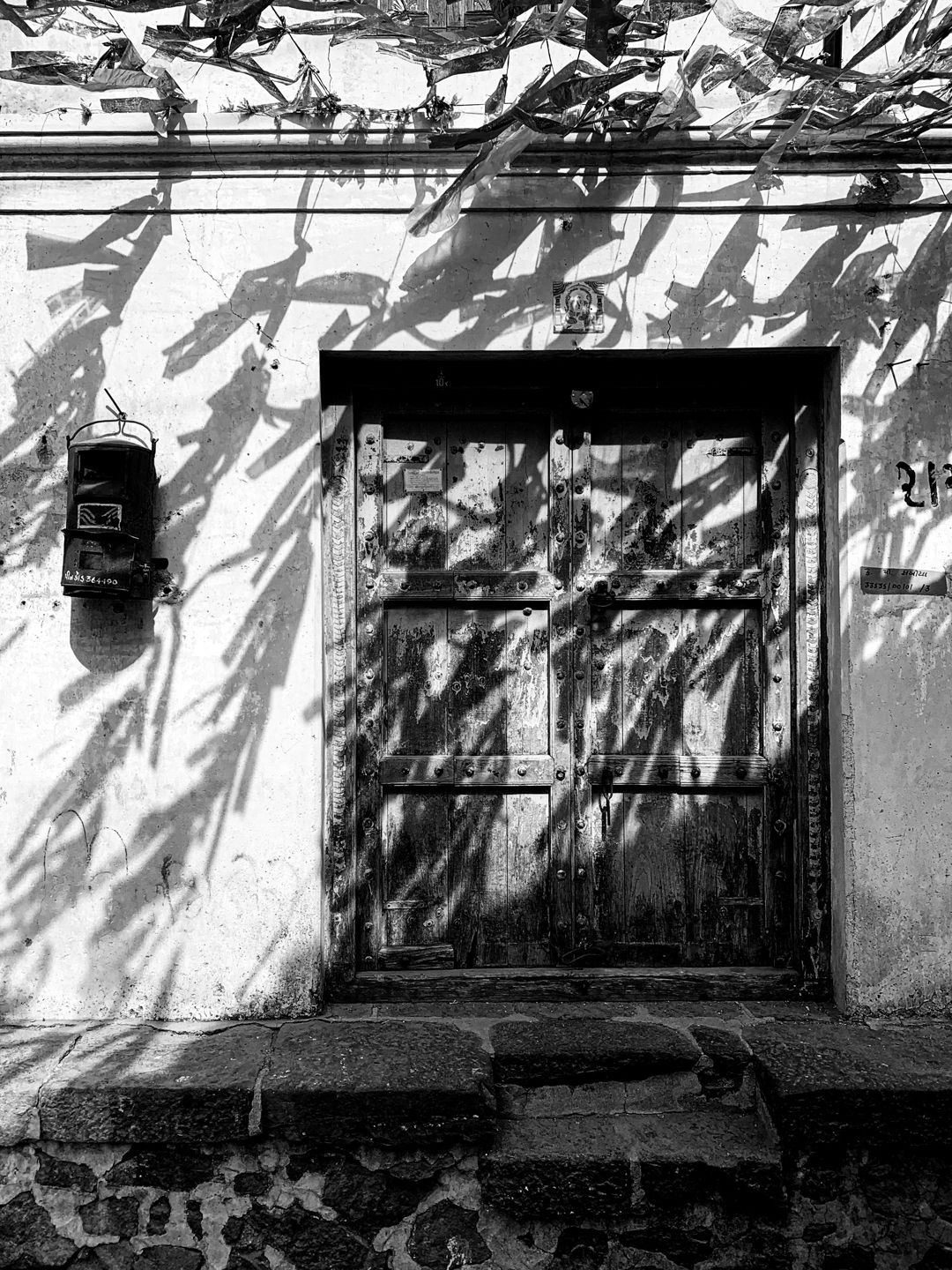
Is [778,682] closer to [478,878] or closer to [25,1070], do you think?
[478,878]

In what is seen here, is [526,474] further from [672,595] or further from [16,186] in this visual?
[16,186]

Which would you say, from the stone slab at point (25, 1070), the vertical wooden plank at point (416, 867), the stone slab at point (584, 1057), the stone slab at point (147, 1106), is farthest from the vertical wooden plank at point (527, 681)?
the stone slab at point (25, 1070)

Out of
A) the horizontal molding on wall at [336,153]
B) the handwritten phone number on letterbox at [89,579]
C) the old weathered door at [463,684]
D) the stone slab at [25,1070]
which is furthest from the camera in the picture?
the old weathered door at [463,684]

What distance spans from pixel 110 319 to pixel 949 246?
2976 millimetres

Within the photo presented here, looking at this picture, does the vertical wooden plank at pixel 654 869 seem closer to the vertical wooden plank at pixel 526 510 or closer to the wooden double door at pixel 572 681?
the wooden double door at pixel 572 681

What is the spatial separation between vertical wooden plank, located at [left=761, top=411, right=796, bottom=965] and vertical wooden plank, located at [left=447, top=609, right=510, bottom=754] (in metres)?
0.98

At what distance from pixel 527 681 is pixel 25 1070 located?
6.81 feet

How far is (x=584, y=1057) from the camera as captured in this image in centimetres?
323

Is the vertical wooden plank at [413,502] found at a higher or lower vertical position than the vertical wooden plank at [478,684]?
higher

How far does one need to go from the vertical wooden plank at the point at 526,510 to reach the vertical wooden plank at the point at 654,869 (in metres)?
0.97

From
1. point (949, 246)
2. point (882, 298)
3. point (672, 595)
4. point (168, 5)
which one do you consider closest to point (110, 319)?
point (168, 5)

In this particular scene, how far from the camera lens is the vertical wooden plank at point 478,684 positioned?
376cm

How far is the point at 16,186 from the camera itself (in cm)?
355

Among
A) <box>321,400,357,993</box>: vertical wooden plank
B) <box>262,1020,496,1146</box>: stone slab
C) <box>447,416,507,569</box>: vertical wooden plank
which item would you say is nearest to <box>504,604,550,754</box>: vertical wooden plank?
<box>447,416,507,569</box>: vertical wooden plank
